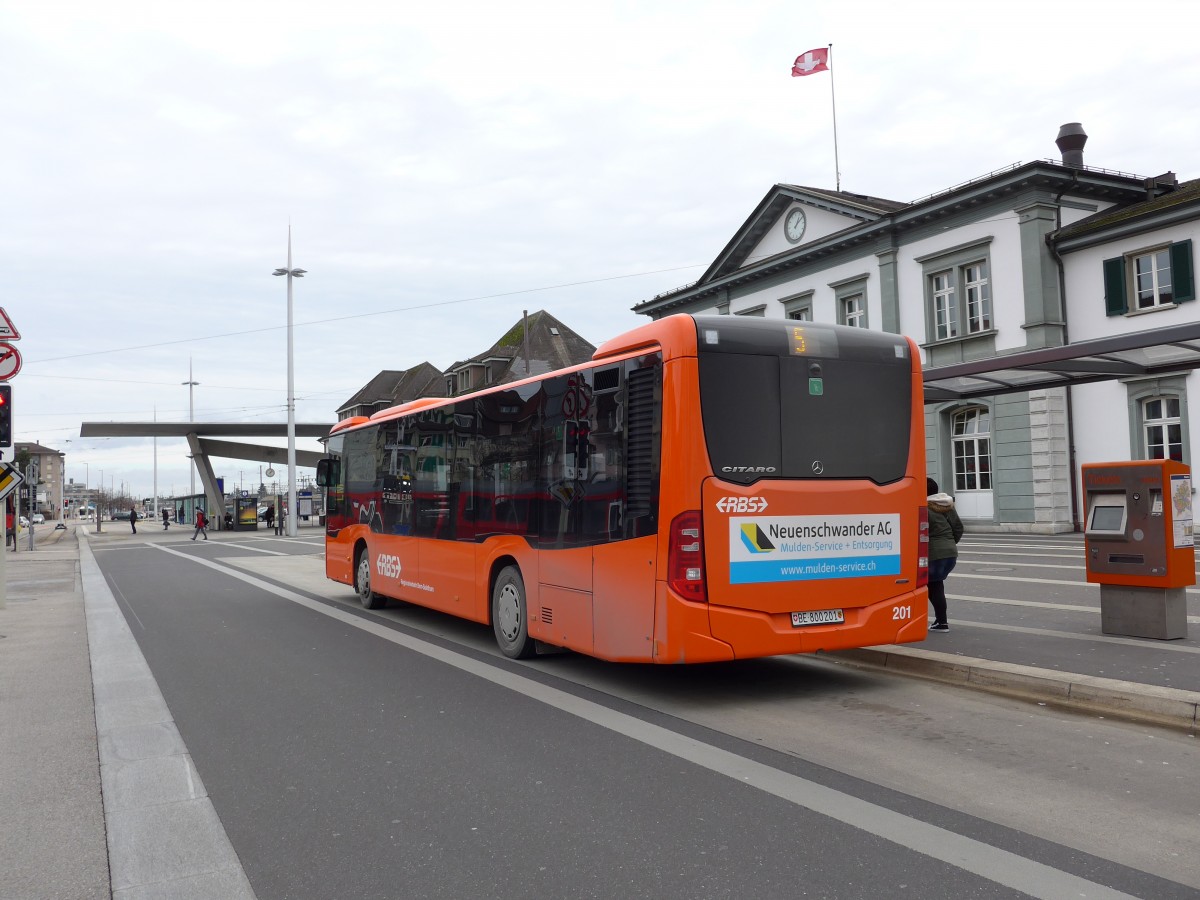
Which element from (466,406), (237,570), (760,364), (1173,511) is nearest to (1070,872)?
(760,364)

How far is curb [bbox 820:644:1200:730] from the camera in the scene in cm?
648

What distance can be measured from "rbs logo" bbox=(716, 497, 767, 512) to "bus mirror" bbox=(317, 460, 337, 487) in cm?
960

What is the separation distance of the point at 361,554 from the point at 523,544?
6065mm

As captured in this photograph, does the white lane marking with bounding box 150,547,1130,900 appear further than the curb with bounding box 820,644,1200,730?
No

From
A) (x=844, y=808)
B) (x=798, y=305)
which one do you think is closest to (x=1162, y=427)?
(x=798, y=305)

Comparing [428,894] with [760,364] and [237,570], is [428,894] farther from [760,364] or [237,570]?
[237,570]

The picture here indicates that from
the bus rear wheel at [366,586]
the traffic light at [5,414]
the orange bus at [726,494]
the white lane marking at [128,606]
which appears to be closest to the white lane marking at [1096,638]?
the orange bus at [726,494]

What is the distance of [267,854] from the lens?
4.45 m

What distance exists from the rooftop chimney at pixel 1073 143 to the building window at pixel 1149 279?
664 cm

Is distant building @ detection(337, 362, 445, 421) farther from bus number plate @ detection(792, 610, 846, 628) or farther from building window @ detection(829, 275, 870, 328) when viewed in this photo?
bus number plate @ detection(792, 610, 846, 628)

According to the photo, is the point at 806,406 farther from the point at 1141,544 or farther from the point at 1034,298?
the point at 1034,298

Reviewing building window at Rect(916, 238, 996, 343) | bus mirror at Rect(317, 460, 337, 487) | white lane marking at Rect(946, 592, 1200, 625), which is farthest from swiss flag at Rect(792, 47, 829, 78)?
white lane marking at Rect(946, 592, 1200, 625)

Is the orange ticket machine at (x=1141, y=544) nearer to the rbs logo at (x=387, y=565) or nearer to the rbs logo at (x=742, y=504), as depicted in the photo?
the rbs logo at (x=742, y=504)

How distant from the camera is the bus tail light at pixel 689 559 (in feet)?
23.1
